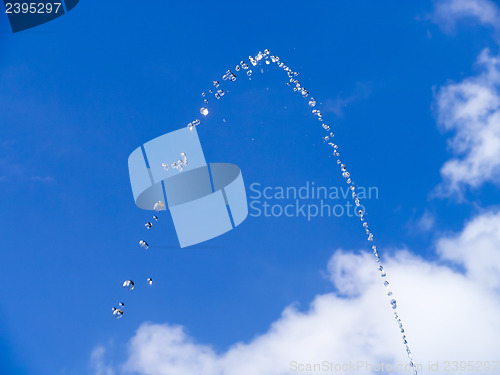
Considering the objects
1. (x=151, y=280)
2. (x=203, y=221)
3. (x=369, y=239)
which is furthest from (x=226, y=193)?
(x=369, y=239)

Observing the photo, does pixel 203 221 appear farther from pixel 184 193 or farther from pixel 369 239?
pixel 369 239

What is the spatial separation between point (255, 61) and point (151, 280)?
36.3 feet
